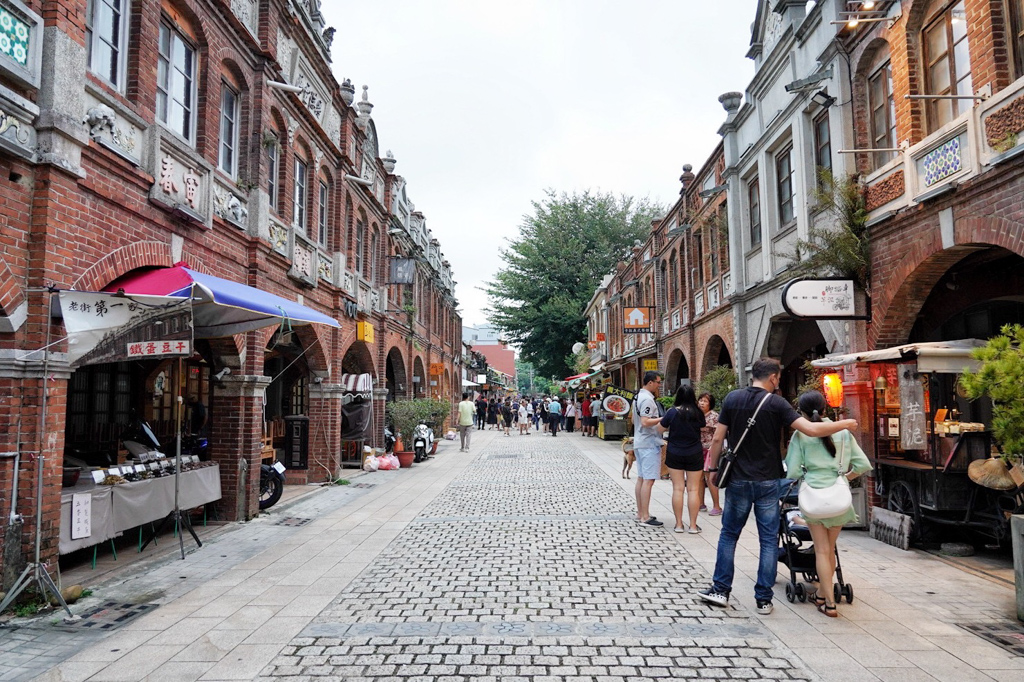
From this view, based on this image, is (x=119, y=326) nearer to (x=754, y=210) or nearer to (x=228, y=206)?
(x=228, y=206)

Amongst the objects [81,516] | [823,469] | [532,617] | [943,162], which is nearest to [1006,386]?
[823,469]

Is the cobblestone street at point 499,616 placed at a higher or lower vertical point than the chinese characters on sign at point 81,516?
lower

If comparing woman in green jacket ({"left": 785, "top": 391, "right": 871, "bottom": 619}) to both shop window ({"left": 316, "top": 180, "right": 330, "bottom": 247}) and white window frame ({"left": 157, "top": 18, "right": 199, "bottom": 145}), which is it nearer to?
white window frame ({"left": 157, "top": 18, "right": 199, "bottom": 145})

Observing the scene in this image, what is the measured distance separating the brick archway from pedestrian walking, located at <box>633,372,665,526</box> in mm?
2938

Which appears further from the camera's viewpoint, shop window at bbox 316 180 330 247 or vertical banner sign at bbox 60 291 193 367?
shop window at bbox 316 180 330 247

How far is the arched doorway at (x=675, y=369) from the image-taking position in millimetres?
21734

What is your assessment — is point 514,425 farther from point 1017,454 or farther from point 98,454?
point 1017,454

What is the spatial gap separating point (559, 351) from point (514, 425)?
606cm

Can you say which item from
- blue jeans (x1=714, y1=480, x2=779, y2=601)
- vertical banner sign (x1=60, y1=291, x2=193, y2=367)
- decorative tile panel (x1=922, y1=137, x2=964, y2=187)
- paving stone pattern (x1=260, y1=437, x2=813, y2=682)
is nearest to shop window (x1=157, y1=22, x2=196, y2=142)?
vertical banner sign (x1=60, y1=291, x2=193, y2=367)

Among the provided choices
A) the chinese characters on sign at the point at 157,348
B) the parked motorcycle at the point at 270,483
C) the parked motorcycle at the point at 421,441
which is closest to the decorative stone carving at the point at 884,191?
the chinese characters on sign at the point at 157,348

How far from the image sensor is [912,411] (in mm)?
7766

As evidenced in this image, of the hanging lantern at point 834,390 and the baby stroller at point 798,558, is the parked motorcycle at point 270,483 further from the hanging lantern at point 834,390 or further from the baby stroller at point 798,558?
the hanging lantern at point 834,390

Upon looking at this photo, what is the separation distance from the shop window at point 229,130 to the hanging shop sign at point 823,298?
7902 millimetres

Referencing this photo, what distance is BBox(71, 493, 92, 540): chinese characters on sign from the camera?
602cm
